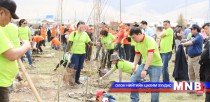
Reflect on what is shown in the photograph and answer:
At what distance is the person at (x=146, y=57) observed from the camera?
247 inches

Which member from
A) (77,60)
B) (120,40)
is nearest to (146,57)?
(77,60)

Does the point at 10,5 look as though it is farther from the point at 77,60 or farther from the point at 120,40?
the point at 120,40

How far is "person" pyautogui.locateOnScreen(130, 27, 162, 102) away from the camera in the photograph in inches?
247

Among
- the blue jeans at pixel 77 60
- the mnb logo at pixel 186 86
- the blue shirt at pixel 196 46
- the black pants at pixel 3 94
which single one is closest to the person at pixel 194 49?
the blue shirt at pixel 196 46

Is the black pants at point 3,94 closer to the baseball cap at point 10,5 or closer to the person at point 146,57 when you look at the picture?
the baseball cap at point 10,5

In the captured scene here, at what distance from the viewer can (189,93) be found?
342 inches

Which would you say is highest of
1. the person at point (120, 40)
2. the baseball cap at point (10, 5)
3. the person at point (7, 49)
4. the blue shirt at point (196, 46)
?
the baseball cap at point (10, 5)

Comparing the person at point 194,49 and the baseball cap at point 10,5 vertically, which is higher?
the baseball cap at point 10,5

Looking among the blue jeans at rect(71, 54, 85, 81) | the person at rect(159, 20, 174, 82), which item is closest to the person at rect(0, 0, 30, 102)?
the blue jeans at rect(71, 54, 85, 81)

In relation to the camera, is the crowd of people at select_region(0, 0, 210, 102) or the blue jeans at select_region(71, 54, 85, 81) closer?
the crowd of people at select_region(0, 0, 210, 102)

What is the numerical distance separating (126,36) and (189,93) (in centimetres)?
504

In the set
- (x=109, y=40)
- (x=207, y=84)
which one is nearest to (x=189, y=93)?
(x=207, y=84)

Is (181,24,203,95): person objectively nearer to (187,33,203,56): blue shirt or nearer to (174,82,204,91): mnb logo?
(187,33,203,56): blue shirt

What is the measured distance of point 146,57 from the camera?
21.2 feet
